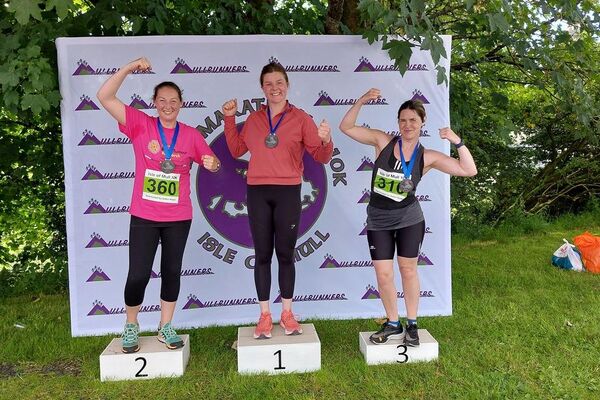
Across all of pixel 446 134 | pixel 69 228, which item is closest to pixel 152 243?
pixel 69 228

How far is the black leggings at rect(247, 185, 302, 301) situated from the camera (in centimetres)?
330

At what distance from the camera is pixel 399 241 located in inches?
134

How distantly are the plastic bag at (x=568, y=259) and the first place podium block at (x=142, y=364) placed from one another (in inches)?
159

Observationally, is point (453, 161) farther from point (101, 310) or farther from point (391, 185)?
point (101, 310)

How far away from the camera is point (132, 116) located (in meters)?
3.23

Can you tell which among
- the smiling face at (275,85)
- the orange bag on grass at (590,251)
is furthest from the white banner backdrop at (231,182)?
the orange bag on grass at (590,251)

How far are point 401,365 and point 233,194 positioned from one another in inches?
71.2

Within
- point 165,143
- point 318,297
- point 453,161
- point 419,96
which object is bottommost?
point 318,297

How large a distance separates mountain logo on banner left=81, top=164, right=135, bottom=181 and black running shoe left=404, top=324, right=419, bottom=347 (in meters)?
2.33

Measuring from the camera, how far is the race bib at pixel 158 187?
316cm

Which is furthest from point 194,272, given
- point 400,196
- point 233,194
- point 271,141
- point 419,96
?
point 419,96

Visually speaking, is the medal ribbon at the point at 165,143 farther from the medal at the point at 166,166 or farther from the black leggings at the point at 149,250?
the black leggings at the point at 149,250

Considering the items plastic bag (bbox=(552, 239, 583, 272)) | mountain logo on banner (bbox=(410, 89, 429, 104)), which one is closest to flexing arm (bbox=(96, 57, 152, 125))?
mountain logo on banner (bbox=(410, 89, 429, 104))

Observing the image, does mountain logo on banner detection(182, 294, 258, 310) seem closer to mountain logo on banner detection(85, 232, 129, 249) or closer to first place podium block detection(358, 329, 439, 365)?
mountain logo on banner detection(85, 232, 129, 249)
